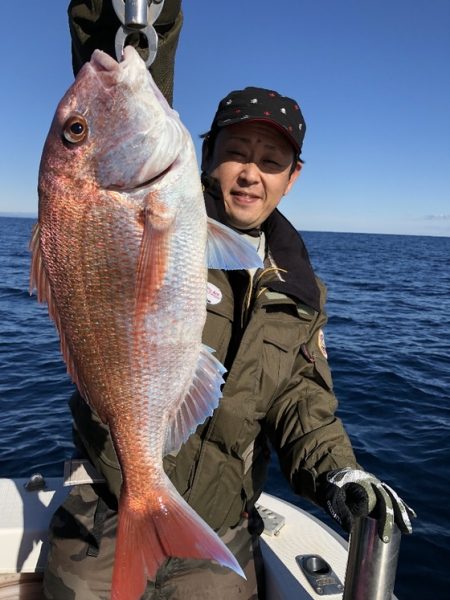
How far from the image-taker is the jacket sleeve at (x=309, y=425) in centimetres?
278

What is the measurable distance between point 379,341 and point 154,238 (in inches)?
502

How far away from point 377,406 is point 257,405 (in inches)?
266

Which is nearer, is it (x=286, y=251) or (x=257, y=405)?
(x=257, y=405)

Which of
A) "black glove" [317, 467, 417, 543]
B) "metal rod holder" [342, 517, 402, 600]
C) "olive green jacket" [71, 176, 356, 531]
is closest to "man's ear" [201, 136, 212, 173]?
"olive green jacket" [71, 176, 356, 531]

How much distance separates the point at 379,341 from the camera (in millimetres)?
13680

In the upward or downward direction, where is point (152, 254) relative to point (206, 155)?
downward

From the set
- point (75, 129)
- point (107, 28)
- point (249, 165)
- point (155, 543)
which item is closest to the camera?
point (75, 129)

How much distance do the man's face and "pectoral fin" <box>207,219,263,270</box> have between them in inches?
42.1

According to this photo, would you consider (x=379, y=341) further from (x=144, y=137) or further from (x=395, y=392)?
(x=144, y=137)

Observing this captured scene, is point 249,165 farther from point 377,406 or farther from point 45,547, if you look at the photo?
point 377,406

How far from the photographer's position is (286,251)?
321 centimetres

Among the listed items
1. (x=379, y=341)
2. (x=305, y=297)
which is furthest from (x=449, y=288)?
(x=305, y=297)

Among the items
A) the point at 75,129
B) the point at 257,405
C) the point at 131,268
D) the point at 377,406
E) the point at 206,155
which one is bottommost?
the point at 377,406

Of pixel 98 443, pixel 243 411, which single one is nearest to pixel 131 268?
pixel 98 443
